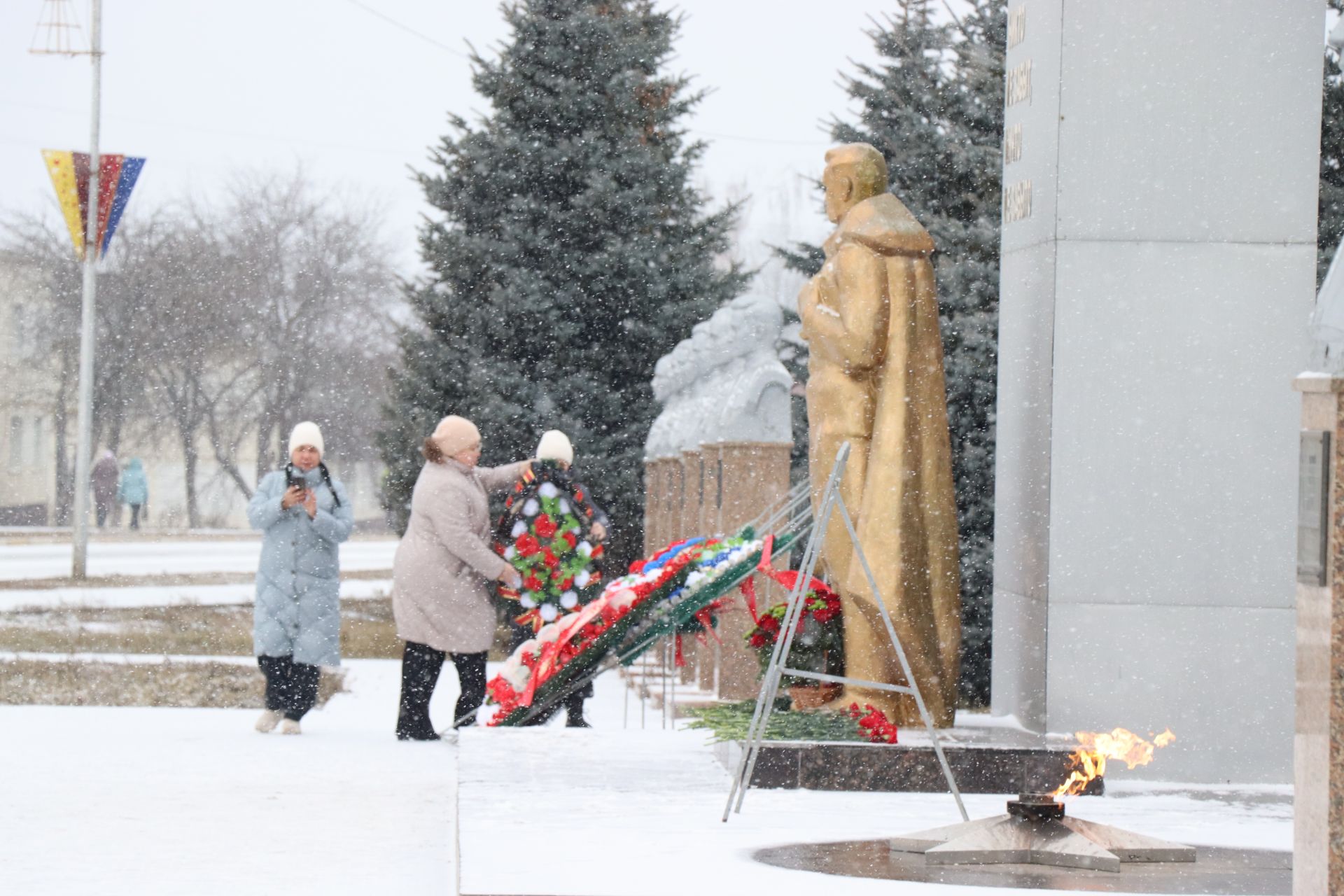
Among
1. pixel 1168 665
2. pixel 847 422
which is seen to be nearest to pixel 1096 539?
pixel 1168 665

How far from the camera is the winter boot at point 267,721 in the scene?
11383 millimetres

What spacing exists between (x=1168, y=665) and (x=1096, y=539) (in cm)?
57

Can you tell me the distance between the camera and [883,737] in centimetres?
786

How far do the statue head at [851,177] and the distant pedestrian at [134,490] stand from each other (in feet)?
87.1

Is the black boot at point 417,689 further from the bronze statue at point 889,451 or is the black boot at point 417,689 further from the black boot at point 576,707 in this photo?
the bronze statue at point 889,451

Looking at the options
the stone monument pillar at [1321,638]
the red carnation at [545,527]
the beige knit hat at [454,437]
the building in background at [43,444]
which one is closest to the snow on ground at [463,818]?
the stone monument pillar at [1321,638]

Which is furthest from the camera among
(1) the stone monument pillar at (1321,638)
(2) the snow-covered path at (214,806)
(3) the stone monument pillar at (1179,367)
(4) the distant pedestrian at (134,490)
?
(4) the distant pedestrian at (134,490)

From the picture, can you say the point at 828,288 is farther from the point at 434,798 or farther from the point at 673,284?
the point at 673,284

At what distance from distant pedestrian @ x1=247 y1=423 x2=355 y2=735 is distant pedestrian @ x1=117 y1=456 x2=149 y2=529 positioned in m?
23.2

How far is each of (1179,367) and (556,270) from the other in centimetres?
1242

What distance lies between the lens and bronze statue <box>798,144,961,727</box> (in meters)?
8.59

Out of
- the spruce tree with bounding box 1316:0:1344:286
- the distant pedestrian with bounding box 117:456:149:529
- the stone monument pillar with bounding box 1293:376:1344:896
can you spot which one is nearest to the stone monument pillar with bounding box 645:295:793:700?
the spruce tree with bounding box 1316:0:1344:286

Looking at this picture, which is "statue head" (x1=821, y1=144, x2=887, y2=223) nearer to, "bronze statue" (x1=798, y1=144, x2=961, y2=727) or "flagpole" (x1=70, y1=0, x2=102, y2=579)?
"bronze statue" (x1=798, y1=144, x2=961, y2=727)

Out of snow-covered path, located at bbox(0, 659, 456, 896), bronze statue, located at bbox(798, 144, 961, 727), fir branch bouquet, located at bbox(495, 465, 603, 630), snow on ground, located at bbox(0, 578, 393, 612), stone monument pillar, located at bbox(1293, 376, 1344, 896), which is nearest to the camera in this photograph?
stone monument pillar, located at bbox(1293, 376, 1344, 896)
